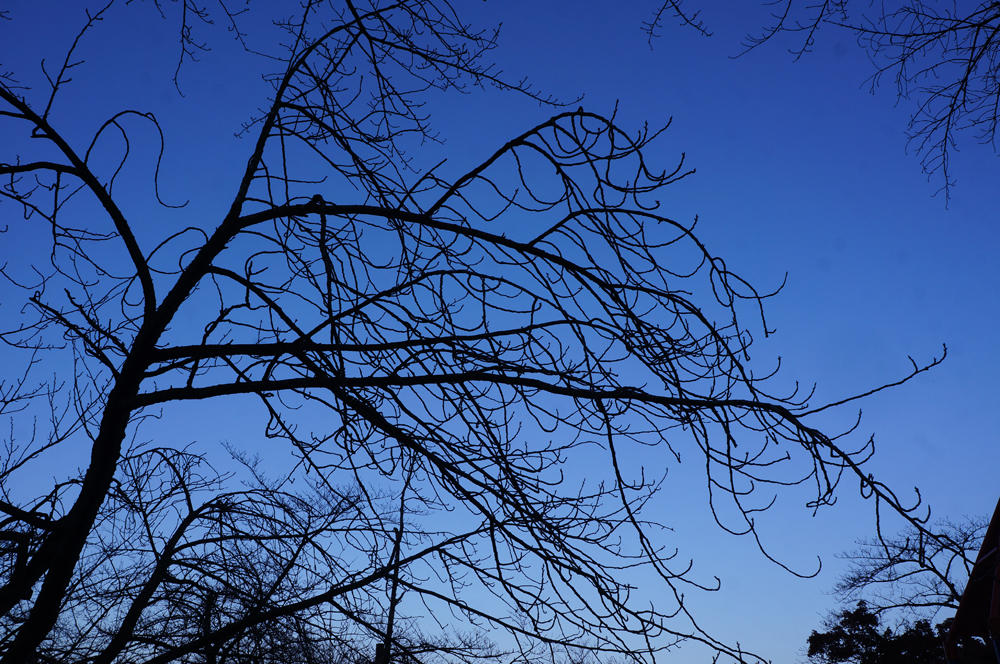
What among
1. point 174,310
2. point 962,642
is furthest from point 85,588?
point 962,642

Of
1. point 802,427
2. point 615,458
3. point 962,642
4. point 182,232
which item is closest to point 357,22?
point 182,232

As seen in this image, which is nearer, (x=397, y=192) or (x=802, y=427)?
(x=802, y=427)

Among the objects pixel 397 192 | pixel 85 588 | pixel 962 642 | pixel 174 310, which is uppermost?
pixel 962 642

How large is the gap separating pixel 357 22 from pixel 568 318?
1.78 m

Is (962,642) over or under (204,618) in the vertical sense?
over

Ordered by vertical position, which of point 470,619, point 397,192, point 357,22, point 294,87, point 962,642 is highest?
point 962,642

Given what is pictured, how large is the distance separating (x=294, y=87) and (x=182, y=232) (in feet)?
2.75

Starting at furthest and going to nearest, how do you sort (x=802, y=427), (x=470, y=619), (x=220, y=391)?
(x=470, y=619), (x=220, y=391), (x=802, y=427)

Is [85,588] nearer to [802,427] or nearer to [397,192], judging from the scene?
[397,192]

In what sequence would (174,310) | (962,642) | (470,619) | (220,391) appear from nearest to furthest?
(220,391) → (174,310) → (470,619) → (962,642)

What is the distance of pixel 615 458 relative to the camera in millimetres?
2439

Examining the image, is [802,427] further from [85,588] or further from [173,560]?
[85,588]

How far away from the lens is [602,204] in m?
2.59

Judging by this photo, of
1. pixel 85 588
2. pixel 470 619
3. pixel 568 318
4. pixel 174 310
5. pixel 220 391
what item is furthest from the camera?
pixel 85 588
